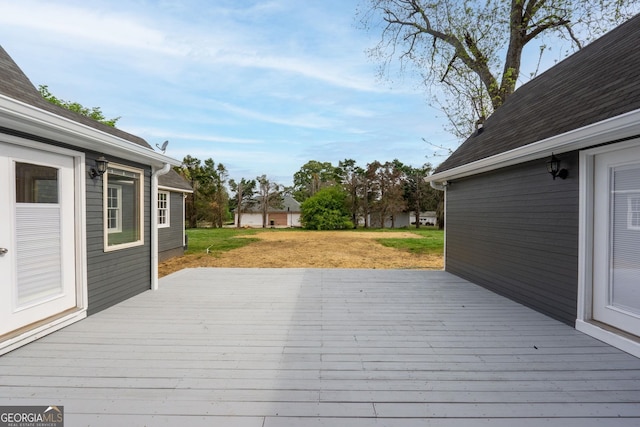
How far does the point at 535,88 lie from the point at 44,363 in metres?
8.33

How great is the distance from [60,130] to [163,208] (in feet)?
27.6

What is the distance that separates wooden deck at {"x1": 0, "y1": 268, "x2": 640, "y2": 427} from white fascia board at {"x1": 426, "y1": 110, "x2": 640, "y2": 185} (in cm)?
198

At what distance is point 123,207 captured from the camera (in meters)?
4.62

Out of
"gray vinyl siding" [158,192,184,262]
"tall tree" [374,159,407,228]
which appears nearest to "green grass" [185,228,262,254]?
"gray vinyl siding" [158,192,184,262]

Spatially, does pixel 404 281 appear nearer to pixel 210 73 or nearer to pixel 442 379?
pixel 442 379

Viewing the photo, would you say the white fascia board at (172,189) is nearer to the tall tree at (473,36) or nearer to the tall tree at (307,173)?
the tall tree at (473,36)

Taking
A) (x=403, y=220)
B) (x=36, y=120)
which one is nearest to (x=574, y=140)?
(x=36, y=120)

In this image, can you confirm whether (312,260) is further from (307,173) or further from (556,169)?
(307,173)

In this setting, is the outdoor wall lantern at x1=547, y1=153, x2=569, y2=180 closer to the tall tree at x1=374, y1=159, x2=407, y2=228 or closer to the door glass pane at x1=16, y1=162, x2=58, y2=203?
the door glass pane at x1=16, y1=162, x2=58, y2=203

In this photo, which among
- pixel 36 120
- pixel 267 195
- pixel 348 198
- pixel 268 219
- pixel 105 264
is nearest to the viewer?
pixel 36 120

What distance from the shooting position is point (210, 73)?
11.6 metres

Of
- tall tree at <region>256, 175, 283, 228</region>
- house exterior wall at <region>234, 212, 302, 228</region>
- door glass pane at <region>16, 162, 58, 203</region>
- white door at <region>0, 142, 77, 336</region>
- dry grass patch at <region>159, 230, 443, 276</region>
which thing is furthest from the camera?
house exterior wall at <region>234, 212, 302, 228</region>

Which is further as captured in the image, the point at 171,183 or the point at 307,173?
the point at 307,173

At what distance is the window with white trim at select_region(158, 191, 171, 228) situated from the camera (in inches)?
422
